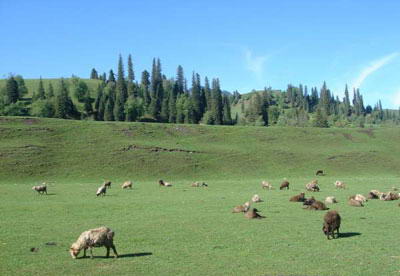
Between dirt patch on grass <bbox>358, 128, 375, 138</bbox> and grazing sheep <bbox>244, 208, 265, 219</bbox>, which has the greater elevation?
dirt patch on grass <bbox>358, 128, 375, 138</bbox>

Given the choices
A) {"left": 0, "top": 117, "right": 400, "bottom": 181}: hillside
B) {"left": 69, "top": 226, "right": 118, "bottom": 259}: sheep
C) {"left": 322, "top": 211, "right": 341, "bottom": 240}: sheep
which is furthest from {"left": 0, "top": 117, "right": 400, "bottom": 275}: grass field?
{"left": 322, "top": 211, "right": 341, "bottom": 240}: sheep

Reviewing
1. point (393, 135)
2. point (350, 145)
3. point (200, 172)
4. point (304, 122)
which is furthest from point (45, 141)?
point (304, 122)

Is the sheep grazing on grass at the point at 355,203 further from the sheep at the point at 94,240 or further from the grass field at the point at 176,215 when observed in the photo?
the sheep at the point at 94,240

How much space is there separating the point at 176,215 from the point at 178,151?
56.0 m

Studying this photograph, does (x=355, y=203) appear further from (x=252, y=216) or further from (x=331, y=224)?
(x=331, y=224)

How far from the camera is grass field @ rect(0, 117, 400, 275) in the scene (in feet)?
56.9

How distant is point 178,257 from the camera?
18.3 m

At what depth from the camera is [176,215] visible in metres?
30.1

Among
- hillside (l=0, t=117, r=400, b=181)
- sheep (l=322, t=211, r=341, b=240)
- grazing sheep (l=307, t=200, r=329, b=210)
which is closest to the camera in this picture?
sheep (l=322, t=211, r=341, b=240)

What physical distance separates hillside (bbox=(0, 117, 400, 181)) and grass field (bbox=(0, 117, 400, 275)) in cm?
33

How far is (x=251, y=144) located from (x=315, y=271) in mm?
81853

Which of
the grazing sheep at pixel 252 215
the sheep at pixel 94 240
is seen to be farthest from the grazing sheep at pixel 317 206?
the sheep at pixel 94 240

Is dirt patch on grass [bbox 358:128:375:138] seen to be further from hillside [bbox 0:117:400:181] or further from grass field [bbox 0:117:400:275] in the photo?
grass field [bbox 0:117:400:275]

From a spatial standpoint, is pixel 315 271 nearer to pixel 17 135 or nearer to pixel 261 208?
pixel 261 208
